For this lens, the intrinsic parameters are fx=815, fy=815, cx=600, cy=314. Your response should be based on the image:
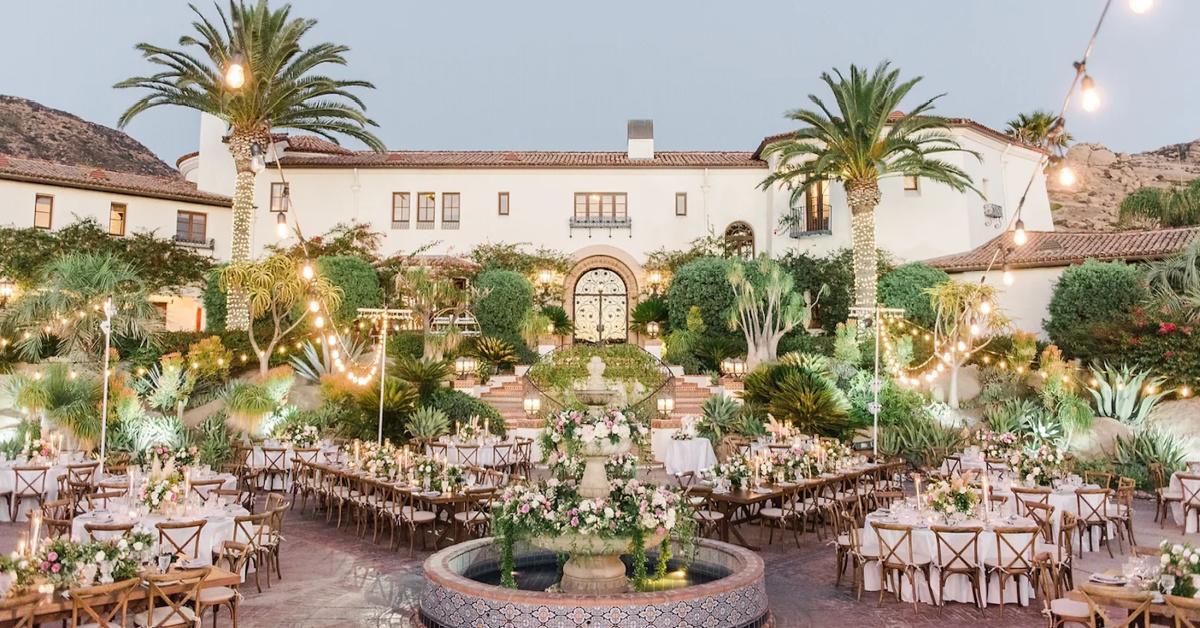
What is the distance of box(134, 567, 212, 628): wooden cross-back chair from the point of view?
19.2 ft

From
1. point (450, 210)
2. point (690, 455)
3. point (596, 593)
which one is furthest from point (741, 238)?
point (596, 593)

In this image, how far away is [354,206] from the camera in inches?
1225

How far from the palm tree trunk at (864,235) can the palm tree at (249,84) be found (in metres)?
14.9

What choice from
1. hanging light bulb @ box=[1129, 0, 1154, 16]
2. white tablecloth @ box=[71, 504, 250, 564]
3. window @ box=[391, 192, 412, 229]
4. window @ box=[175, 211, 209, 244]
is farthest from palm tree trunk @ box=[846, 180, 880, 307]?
window @ box=[175, 211, 209, 244]

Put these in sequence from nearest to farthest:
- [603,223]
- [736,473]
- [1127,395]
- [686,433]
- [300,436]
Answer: [736,473] < [300,436] < [686,433] < [1127,395] < [603,223]

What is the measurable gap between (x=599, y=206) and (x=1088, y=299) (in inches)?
662

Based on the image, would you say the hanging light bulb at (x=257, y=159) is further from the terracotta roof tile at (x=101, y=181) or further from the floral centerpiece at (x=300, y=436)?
the terracotta roof tile at (x=101, y=181)

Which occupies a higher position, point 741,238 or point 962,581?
point 741,238

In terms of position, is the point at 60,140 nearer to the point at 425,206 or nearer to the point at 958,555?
the point at 425,206

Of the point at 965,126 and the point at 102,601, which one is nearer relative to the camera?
the point at 102,601

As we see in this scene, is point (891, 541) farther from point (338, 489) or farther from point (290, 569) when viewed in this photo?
point (338, 489)

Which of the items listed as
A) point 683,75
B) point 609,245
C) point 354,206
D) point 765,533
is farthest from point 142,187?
point 683,75

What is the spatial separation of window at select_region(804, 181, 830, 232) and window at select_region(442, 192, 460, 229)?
43.2 feet

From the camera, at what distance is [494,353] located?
24.1 metres
